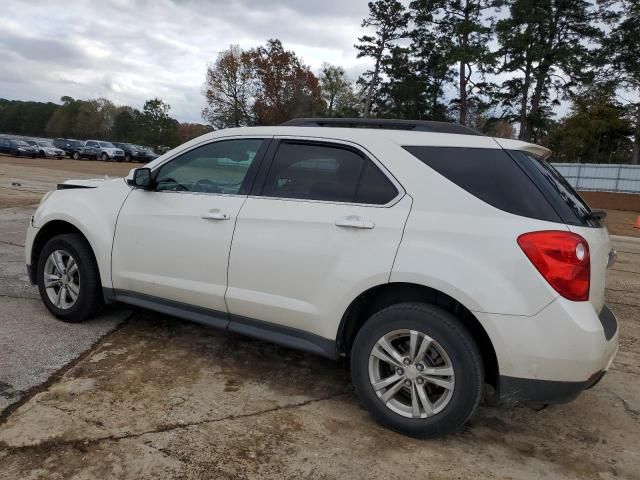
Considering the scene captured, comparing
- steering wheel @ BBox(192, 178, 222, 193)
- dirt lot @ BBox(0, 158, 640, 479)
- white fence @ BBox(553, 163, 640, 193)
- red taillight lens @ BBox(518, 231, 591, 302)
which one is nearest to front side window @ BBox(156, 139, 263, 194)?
steering wheel @ BBox(192, 178, 222, 193)

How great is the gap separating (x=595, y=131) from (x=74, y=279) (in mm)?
41907

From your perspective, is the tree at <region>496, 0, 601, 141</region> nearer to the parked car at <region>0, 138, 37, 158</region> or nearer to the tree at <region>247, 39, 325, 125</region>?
the tree at <region>247, 39, 325, 125</region>

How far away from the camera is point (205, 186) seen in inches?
153

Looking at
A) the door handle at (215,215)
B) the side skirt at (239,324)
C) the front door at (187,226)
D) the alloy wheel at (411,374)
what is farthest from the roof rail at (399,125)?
the side skirt at (239,324)

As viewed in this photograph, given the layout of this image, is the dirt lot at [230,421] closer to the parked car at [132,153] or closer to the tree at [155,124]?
the parked car at [132,153]

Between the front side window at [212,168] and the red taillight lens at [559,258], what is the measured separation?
186 centimetres

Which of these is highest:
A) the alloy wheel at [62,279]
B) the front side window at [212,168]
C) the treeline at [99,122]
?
the treeline at [99,122]

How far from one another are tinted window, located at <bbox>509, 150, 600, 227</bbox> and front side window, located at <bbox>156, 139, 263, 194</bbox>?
1.74 m

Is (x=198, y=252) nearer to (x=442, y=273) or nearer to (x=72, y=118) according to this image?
(x=442, y=273)

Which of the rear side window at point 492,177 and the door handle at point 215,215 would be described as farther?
the door handle at point 215,215

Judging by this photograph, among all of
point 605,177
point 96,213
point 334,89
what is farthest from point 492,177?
point 334,89

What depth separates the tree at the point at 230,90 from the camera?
190 feet

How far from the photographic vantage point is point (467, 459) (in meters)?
2.87

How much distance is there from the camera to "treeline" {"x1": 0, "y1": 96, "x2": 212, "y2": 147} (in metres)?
69.8
